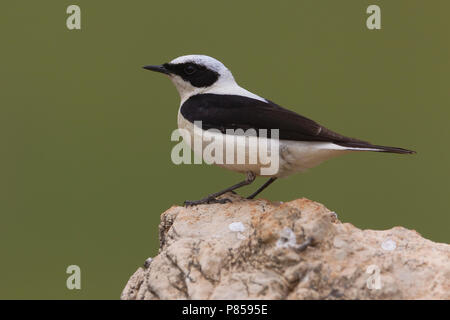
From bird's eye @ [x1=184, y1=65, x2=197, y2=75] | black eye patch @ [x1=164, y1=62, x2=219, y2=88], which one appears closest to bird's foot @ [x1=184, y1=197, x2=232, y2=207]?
black eye patch @ [x1=164, y1=62, x2=219, y2=88]

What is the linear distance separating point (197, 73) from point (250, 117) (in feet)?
3.09

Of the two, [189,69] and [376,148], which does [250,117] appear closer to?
[189,69]

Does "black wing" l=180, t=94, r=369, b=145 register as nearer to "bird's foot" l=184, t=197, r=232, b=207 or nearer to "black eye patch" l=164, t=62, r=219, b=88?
"black eye patch" l=164, t=62, r=219, b=88

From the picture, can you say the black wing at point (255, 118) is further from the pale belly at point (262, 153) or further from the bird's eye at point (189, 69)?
the bird's eye at point (189, 69)

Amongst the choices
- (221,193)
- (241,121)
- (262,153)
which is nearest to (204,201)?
(221,193)

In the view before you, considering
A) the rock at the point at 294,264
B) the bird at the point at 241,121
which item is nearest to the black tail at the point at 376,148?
the bird at the point at 241,121

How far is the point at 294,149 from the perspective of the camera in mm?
5648

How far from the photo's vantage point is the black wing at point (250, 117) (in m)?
5.60

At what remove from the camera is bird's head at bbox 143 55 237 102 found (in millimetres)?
6465

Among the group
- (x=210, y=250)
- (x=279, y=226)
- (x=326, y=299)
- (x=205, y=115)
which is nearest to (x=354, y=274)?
(x=326, y=299)

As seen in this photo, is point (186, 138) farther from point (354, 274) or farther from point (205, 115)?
point (354, 274)

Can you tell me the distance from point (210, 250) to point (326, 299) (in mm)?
886

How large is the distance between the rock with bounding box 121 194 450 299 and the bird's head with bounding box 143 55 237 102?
1.86 meters

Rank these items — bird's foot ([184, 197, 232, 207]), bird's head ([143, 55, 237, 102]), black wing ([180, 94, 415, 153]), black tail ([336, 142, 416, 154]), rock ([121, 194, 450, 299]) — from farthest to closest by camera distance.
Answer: bird's head ([143, 55, 237, 102])
bird's foot ([184, 197, 232, 207])
black wing ([180, 94, 415, 153])
black tail ([336, 142, 416, 154])
rock ([121, 194, 450, 299])
